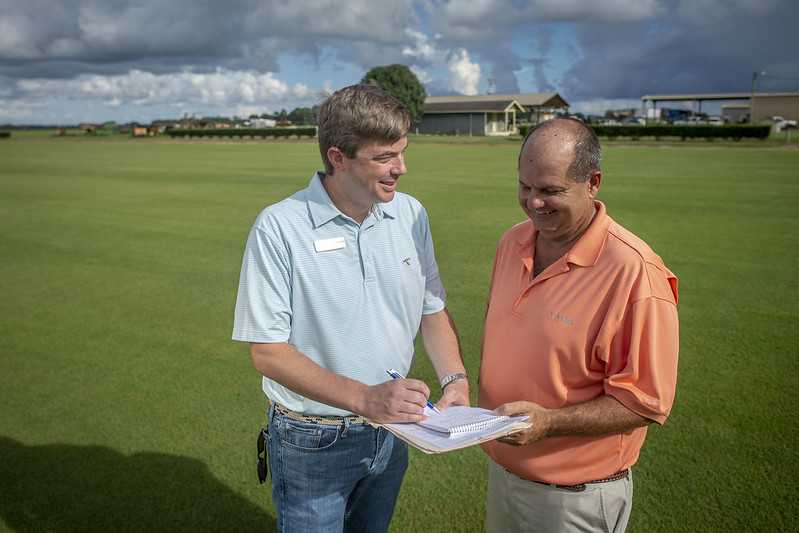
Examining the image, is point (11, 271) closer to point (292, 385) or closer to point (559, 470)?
point (292, 385)

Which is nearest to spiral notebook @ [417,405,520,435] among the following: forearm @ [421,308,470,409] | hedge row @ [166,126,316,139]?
forearm @ [421,308,470,409]

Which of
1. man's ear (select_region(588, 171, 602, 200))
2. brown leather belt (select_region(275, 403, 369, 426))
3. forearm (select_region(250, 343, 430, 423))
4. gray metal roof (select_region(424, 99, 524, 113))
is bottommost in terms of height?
brown leather belt (select_region(275, 403, 369, 426))

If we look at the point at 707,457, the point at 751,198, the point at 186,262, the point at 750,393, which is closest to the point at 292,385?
the point at 707,457

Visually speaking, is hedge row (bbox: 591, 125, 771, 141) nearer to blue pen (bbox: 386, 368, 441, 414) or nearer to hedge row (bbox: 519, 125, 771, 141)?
hedge row (bbox: 519, 125, 771, 141)

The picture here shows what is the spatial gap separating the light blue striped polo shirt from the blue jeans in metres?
0.11

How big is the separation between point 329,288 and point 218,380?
3568 millimetres

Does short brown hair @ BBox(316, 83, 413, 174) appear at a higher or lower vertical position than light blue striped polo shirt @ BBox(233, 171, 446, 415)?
higher

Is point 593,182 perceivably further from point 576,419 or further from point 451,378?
point 451,378

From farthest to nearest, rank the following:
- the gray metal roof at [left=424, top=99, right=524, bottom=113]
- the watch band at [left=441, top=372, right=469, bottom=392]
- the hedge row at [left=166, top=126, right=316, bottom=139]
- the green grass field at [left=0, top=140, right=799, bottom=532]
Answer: the gray metal roof at [left=424, top=99, right=524, bottom=113], the hedge row at [left=166, top=126, right=316, bottom=139], the green grass field at [left=0, top=140, right=799, bottom=532], the watch band at [left=441, top=372, right=469, bottom=392]

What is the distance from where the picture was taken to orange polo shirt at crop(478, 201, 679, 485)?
1.89 meters

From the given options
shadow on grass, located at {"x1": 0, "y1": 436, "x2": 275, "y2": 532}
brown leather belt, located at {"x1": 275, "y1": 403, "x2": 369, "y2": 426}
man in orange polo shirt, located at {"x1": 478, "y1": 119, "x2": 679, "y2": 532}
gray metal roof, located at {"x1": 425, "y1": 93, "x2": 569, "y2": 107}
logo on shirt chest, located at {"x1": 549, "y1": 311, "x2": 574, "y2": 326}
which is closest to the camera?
man in orange polo shirt, located at {"x1": 478, "y1": 119, "x2": 679, "y2": 532}

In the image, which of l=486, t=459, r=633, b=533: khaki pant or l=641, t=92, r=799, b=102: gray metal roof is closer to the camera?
l=486, t=459, r=633, b=533: khaki pant

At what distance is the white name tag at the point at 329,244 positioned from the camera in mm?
2148

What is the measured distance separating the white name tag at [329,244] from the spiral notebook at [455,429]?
0.71m
